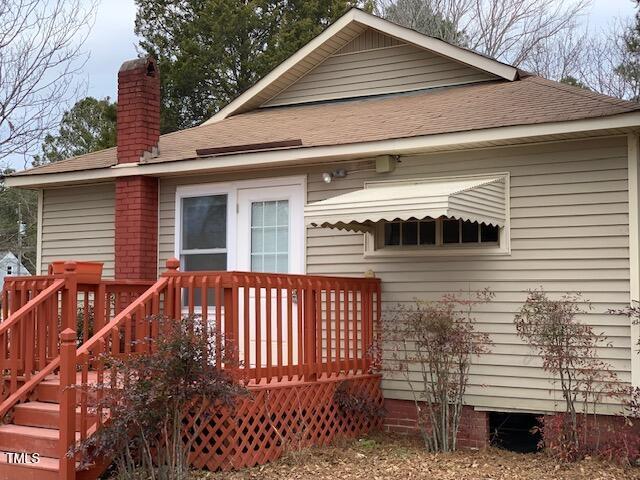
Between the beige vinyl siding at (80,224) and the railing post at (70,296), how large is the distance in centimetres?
359

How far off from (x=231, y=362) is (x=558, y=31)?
75.1 ft

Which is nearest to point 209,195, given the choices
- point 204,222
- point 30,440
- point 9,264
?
point 204,222

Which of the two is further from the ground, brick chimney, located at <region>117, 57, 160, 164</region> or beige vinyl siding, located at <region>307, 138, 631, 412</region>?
brick chimney, located at <region>117, 57, 160, 164</region>

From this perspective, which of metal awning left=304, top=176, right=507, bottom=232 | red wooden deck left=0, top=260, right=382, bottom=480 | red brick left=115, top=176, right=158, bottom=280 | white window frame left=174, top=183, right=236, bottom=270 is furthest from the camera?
red brick left=115, top=176, right=158, bottom=280

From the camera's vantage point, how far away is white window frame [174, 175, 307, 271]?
9.52 metres

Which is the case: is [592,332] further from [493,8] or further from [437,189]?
[493,8]

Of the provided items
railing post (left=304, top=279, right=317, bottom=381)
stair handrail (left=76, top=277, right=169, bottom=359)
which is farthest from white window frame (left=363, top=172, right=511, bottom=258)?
stair handrail (left=76, top=277, right=169, bottom=359)

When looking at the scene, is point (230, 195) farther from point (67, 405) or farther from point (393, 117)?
point (67, 405)

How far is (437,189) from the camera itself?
25.5ft

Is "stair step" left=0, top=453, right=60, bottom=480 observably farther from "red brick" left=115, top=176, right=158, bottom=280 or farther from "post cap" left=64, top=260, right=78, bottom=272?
"red brick" left=115, top=176, right=158, bottom=280

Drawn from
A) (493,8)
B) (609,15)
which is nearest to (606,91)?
(609,15)

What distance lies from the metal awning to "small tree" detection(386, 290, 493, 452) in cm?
93

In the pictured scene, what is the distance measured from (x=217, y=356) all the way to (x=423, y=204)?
2.37 meters

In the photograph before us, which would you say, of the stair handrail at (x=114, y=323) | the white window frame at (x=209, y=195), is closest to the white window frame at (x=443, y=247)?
the white window frame at (x=209, y=195)
